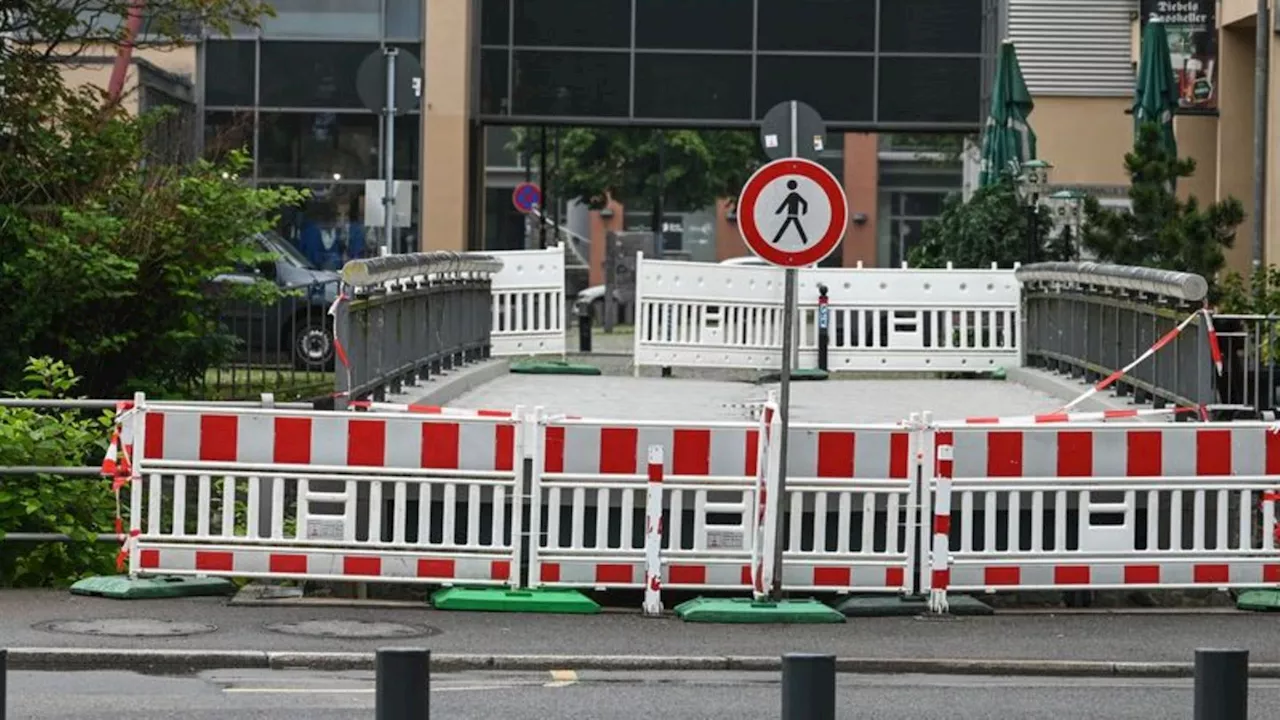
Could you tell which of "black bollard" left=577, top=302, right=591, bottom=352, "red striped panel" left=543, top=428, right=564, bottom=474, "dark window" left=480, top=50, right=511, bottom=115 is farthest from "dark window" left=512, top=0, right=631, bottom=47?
"red striped panel" left=543, top=428, right=564, bottom=474

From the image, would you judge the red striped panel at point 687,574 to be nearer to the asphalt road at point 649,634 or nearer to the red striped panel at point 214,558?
the asphalt road at point 649,634

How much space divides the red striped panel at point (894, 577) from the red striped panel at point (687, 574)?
3.15ft

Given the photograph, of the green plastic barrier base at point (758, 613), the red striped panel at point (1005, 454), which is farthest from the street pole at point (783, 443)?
the red striped panel at point (1005, 454)

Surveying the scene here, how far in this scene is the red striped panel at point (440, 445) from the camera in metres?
13.9

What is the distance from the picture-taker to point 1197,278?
18.0 meters

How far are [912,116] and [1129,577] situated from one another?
30.1m

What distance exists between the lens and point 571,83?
43938 millimetres

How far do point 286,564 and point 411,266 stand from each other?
6.66 m

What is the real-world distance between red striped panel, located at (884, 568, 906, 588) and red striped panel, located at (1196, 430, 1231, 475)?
170 centimetres

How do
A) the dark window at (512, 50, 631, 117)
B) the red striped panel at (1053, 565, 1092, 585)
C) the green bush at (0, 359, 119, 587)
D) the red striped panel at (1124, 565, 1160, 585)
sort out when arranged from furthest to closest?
the dark window at (512, 50, 631, 117)
the green bush at (0, 359, 119, 587)
the red striped panel at (1124, 565, 1160, 585)
the red striped panel at (1053, 565, 1092, 585)

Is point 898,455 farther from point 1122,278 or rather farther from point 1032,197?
point 1032,197

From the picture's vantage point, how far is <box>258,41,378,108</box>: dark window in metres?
43.4

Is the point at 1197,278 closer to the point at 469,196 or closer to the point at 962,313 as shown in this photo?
the point at 962,313

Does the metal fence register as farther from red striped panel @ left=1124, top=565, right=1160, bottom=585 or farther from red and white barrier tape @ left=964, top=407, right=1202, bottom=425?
red striped panel @ left=1124, top=565, right=1160, bottom=585
